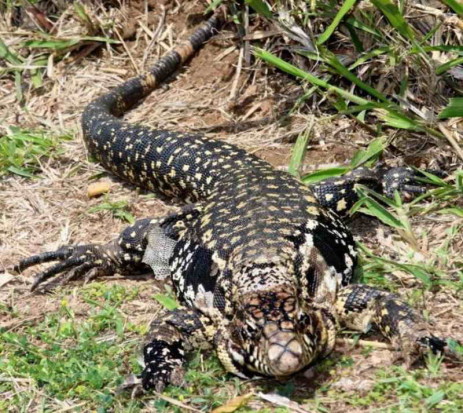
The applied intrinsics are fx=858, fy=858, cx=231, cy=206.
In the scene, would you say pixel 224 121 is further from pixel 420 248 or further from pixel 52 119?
pixel 420 248

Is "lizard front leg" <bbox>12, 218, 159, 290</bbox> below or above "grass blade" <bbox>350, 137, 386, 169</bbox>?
below

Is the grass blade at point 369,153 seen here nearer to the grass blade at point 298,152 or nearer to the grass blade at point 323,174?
the grass blade at point 323,174

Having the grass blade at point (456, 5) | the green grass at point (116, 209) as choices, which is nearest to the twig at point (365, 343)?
the grass blade at point (456, 5)

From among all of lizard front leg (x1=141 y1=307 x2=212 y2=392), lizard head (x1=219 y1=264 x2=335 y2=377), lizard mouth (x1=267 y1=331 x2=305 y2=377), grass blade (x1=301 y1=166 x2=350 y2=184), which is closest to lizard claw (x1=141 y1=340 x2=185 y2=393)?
lizard front leg (x1=141 y1=307 x2=212 y2=392)

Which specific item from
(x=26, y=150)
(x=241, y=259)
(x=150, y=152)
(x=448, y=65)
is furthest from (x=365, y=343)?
(x=26, y=150)

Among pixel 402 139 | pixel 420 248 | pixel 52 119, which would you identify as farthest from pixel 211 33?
pixel 420 248

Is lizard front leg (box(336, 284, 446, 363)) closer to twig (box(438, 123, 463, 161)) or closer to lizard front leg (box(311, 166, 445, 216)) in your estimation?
lizard front leg (box(311, 166, 445, 216))
